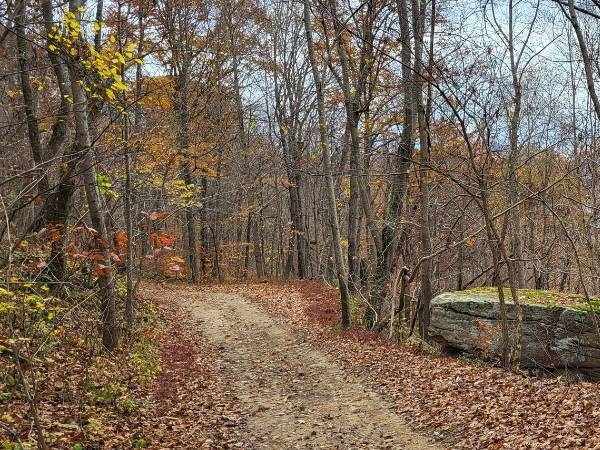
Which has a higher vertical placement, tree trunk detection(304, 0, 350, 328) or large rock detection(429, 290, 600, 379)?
tree trunk detection(304, 0, 350, 328)

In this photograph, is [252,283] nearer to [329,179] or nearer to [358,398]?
[329,179]

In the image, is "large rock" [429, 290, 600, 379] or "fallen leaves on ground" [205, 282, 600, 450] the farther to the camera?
"large rock" [429, 290, 600, 379]

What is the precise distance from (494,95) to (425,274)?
509 cm

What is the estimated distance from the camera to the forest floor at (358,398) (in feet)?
21.4

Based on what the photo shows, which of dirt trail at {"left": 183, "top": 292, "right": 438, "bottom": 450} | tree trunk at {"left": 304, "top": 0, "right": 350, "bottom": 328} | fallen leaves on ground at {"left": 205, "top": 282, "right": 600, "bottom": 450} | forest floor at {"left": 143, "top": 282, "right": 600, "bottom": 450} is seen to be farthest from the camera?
tree trunk at {"left": 304, "top": 0, "right": 350, "bottom": 328}

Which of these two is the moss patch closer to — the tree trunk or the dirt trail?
the tree trunk

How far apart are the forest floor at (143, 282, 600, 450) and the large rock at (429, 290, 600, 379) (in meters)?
1.57

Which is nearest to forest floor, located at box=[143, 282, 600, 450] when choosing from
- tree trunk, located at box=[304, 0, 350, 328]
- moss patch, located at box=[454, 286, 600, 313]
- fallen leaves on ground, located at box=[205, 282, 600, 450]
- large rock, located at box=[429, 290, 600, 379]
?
fallen leaves on ground, located at box=[205, 282, 600, 450]

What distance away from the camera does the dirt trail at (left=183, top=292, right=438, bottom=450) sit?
703cm

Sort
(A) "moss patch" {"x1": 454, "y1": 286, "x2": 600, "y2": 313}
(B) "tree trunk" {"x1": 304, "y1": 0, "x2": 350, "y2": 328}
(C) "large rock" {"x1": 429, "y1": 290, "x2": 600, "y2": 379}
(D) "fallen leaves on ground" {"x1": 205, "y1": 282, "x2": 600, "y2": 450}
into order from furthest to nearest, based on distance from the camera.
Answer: (B) "tree trunk" {"x1": 304, "y1": 0, "x2": 350, "y2": 328}
(A) "moss patch" {"x1": 454, "y1": 286, "x2": 600, "y2": 313}
(C) "large rock" {"x1": 429, "y1": 290, "x2": 600, "y2": 379}
(D) "fallen leaves on ground" {"x1": 205, "y1": 282, "x2": 600, "y2": 450}

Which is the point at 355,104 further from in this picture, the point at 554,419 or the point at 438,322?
the point at 554,419

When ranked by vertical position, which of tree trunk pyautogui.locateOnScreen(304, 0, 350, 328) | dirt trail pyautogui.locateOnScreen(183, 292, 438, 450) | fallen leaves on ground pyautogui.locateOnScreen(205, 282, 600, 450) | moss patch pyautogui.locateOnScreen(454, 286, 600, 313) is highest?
tree trunk pyautogui.locateOnScreen(304, 0, 350, 328)

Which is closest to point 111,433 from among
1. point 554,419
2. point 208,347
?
point 554,419

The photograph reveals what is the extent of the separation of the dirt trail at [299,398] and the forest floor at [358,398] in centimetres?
2
